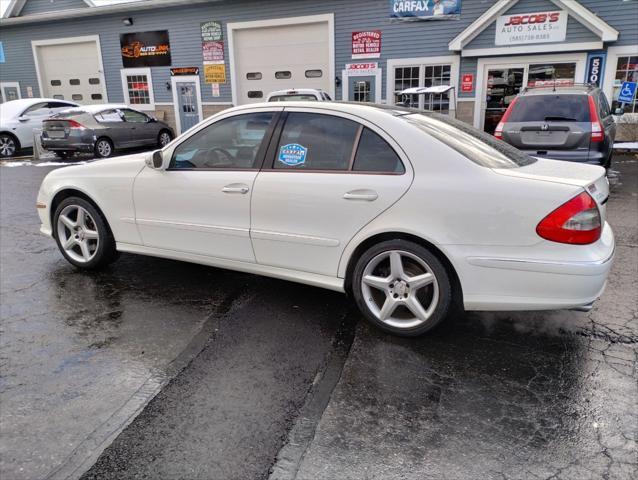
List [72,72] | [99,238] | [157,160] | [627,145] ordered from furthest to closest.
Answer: [72,72]
[627,145]
[99,238]
[157,160]

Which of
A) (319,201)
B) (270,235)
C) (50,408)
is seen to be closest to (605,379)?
(319,201)

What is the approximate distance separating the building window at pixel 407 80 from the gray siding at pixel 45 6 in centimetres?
1352

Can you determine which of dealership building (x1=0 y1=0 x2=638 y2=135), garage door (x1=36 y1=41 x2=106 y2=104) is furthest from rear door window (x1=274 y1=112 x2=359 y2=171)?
garage door (x1=36 y1=41 x2=106 y2=104)

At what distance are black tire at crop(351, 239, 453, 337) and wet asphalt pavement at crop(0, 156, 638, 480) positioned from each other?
4.0 inches

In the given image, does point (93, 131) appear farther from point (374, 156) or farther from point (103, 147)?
point (374, 156)

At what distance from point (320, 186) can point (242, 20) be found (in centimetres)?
1494

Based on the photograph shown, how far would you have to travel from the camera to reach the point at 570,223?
9.73ft

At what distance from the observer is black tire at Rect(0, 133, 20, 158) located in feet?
46.9

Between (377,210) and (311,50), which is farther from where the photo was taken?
(311,50)

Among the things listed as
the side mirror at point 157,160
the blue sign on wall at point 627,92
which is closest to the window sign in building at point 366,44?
the blue sign on wall at point 627,92

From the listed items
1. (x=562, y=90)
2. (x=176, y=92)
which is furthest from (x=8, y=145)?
(x=562, y=90)

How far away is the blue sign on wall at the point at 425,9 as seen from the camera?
14.2 meters

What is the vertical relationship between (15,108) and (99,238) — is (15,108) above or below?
above

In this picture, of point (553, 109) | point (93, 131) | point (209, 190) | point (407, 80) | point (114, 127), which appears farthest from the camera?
point (407, 80)
